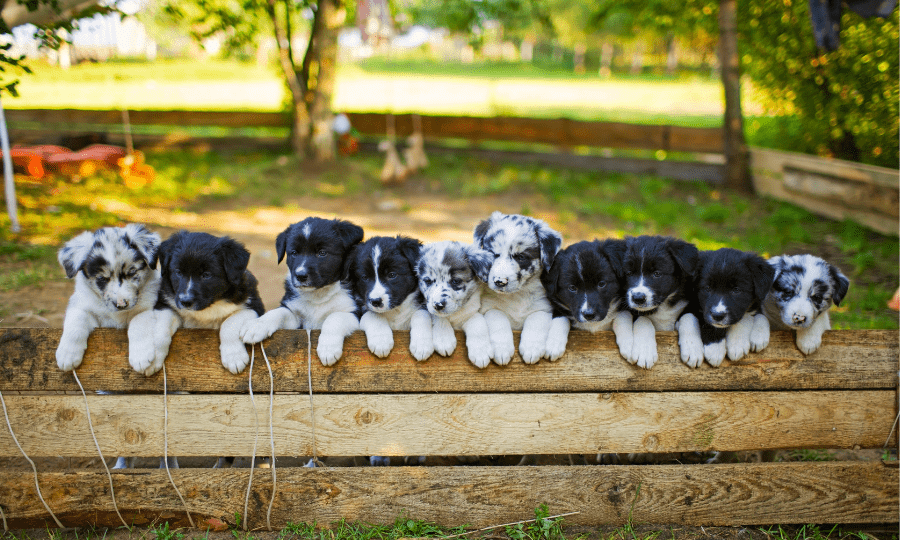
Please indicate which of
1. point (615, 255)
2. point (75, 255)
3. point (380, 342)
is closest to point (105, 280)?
point (75, 255)

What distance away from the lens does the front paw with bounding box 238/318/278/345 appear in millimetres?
3414

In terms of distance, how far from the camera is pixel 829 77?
10.6m

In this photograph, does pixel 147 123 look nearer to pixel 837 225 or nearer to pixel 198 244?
pixel 198 244

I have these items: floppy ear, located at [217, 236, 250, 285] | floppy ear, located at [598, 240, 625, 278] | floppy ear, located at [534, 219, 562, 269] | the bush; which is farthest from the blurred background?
floppy ear, located at [598, 240, 625, 278]

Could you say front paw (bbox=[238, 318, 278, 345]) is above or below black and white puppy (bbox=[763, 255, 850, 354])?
below

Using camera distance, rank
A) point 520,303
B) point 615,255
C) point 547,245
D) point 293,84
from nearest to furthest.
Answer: point 615,255, point 547,245, point 520,303, point 293,84

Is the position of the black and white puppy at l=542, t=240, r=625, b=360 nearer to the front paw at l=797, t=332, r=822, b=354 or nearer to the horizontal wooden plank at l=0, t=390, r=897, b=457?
the horizontal wooden plank at l=0, t=390, r=897, b=457

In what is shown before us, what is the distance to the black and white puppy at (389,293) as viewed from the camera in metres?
3.45

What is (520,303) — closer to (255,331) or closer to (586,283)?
(586,283)

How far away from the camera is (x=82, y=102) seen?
51.8 ft

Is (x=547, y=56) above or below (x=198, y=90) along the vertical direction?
above

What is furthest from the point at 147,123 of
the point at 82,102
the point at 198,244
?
the point at 198,244

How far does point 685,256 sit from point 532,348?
1.03 m

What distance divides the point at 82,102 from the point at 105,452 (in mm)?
15429
